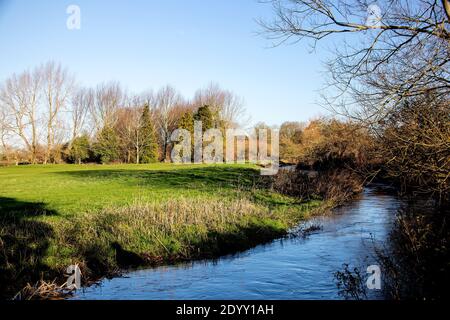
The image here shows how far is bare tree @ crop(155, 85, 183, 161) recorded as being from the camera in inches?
2520

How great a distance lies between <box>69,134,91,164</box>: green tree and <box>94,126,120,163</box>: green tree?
1221 millimetres

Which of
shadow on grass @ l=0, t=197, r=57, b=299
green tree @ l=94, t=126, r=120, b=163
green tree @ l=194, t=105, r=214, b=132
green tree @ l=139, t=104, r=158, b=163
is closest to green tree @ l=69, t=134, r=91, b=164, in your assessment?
green tree @ l=94, t=126, r=120, b=163

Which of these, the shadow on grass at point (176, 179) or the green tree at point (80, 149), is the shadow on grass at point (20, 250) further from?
the green tree at point (80, 149)

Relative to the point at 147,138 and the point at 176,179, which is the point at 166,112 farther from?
the point at 176,179

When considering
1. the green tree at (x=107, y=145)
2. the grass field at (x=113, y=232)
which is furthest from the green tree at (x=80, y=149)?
the grass field at (x=113, y=232)

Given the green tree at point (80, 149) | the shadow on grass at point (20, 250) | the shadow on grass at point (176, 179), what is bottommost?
the shadow on grass at point (20, 250)

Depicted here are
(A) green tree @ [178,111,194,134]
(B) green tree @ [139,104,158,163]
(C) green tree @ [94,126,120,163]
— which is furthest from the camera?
(A) green tree @ [178,111,194,134]

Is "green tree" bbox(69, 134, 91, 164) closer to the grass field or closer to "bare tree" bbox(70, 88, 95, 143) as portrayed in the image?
"bare tree" bbox(70, 88, 95, 143)

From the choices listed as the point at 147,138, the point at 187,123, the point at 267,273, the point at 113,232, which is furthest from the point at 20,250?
the point at 187,123

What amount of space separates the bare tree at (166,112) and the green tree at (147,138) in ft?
17.8

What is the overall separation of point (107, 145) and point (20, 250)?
1771 inches

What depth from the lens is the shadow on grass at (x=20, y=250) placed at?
8.92 meters
